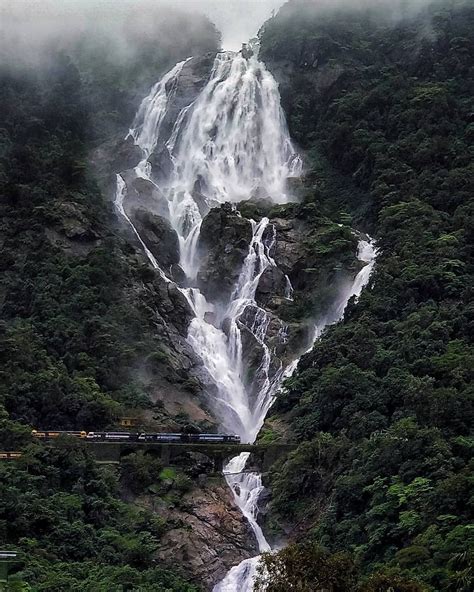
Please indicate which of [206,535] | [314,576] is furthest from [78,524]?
[314,576]

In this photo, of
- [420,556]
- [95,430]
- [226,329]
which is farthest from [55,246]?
[420,556]

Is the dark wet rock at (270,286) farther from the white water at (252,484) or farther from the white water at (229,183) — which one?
the white water at (252,484)

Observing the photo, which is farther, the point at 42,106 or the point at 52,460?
the point at 42,106

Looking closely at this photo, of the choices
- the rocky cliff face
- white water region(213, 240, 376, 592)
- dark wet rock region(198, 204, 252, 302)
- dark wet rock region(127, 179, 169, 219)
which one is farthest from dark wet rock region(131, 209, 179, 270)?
the rocky cliff face

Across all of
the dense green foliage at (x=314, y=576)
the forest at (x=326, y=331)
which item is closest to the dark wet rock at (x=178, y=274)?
the forest at (x=326, y=331)

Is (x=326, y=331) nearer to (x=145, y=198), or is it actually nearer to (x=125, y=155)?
(x=145, y=198)

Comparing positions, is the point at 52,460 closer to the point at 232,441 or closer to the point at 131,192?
the point at 232,441
